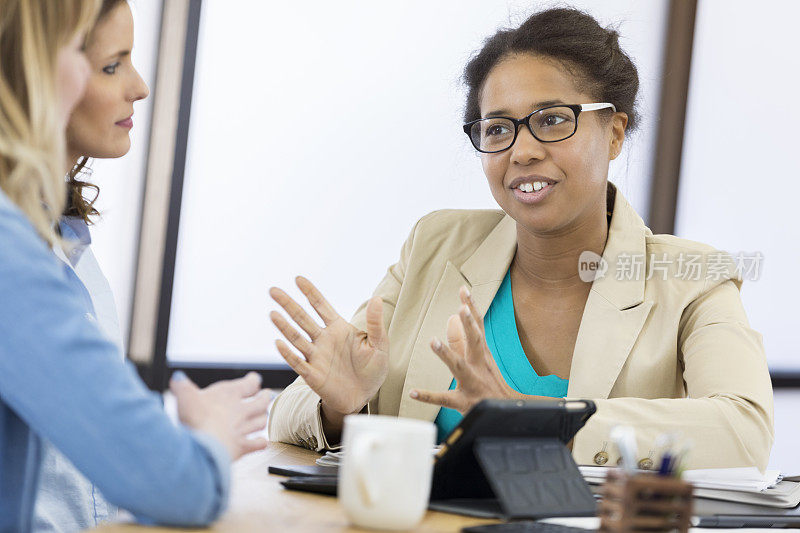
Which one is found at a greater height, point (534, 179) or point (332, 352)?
point (534, 179)

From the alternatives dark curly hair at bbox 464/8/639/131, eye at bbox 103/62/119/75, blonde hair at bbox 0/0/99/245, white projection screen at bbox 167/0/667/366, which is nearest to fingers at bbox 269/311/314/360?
eye at bbox 103/62/119/75

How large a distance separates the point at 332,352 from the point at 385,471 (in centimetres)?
64

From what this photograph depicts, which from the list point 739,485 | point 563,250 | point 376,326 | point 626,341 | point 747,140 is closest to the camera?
point 739,485

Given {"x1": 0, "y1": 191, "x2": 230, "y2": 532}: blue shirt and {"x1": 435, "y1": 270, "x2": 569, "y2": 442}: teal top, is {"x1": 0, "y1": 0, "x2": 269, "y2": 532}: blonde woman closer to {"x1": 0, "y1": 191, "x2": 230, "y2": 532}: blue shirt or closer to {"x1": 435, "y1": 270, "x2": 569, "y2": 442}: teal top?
{"x1": 0, "y1": 191, "x2": 230, "y2": 532}: blue shirt

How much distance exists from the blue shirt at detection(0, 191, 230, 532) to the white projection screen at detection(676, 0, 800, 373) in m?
3.45

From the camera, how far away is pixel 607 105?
195 cm

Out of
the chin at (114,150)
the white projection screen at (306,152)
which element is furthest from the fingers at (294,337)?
the white projection screen at (306,152)

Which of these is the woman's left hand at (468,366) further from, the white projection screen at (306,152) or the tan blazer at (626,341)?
the white projection screen at (306,152)

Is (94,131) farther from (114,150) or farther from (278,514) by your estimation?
(278,514)

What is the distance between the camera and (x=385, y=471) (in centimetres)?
89

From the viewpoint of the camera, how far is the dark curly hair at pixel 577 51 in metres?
1.95

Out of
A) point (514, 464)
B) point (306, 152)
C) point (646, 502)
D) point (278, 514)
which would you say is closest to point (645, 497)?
point (646, 502)

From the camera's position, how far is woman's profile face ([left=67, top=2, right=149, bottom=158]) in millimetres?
1211

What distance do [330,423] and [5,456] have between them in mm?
704
